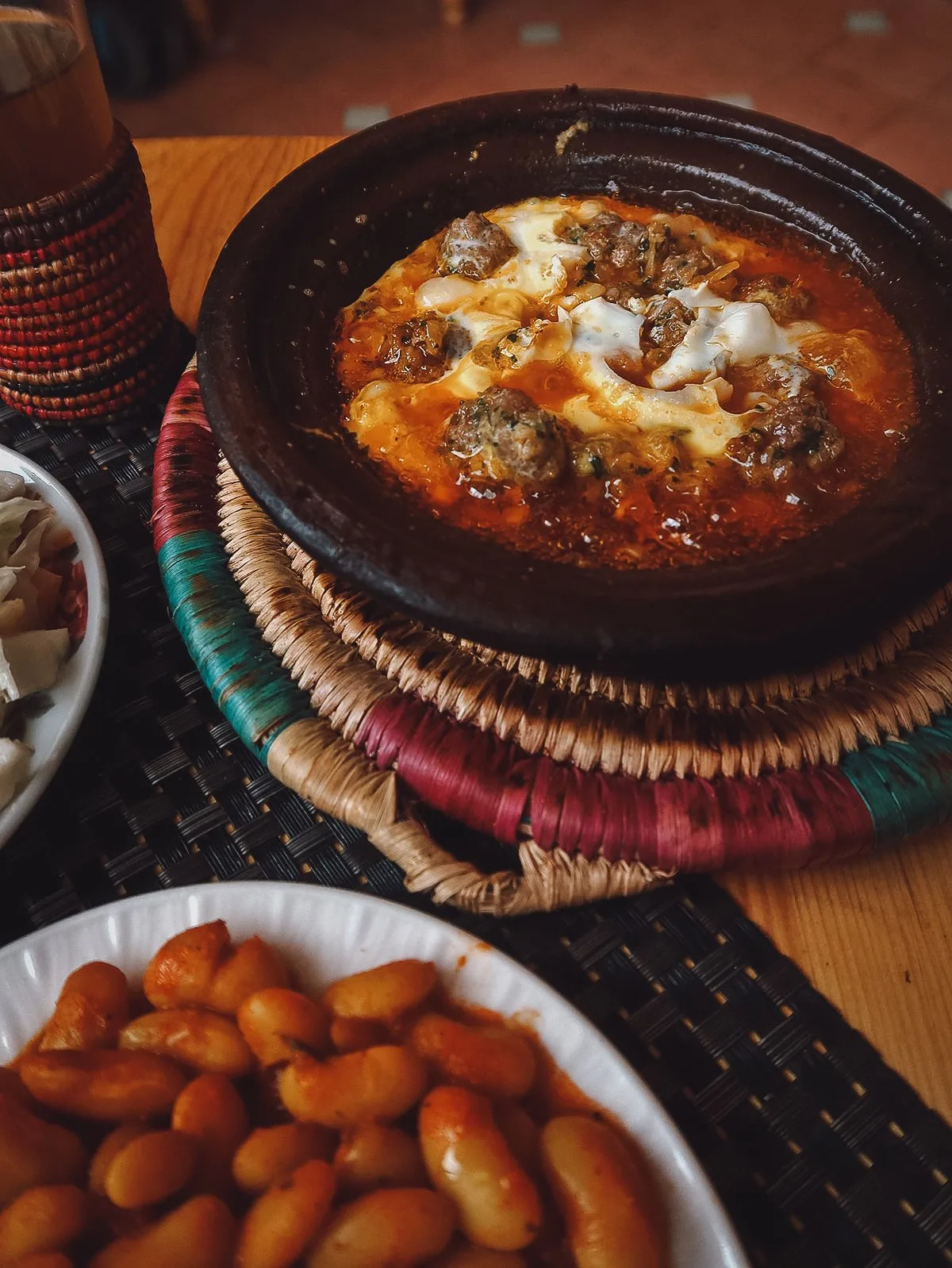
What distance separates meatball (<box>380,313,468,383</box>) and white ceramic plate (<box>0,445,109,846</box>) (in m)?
0.51

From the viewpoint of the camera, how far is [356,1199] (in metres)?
0.88

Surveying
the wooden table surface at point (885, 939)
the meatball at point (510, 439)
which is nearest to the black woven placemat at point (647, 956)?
the wooden table surface at point (885, 939)

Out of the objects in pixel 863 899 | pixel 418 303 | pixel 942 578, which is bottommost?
pixel 863 899

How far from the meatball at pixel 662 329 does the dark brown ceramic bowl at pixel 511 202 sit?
33 cm

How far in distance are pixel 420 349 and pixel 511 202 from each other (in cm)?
47

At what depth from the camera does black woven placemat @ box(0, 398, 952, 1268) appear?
40.8 inches

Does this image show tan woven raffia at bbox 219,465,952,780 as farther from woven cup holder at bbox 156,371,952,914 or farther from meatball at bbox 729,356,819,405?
meatball at bbox 729,356,819,405

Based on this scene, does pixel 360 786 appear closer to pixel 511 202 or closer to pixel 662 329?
pixel 662 329

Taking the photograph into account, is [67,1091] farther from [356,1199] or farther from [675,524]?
[675,524]

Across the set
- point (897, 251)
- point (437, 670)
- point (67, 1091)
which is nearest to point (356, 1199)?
point (67, 1091)

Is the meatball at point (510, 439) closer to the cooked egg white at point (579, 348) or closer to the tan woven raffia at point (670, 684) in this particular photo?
the cooked egg white at point (579, 348)

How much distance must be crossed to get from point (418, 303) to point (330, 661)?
642 millimetres

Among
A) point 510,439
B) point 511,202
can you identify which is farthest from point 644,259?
point 510,439

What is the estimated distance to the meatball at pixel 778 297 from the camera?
1.56 meters
